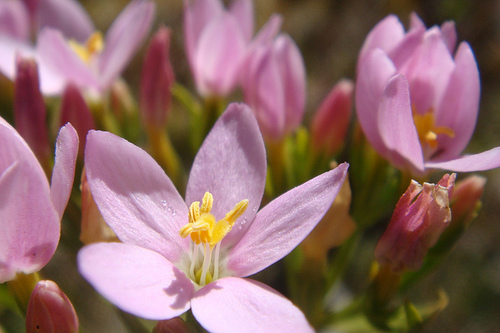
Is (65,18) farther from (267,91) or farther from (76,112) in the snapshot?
(267,91)

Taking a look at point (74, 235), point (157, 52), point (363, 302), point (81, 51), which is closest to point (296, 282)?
point (363, 302)

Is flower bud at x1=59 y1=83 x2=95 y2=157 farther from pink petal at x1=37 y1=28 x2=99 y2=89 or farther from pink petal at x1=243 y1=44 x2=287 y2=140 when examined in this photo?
pink petal at x1=243 y1=44 x2=287 y2=140

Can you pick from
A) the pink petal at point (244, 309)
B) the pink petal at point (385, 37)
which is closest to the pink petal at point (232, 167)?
the pink petal at point (244, 309)

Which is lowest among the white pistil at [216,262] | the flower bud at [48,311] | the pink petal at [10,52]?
the white pistil at [216,262]

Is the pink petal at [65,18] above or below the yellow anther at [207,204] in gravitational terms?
above

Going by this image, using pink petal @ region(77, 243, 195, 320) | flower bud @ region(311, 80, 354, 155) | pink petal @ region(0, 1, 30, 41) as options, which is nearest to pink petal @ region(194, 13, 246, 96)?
flower bud @ region(311, 80, 354, 155)

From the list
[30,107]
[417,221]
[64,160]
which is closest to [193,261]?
[64,160]

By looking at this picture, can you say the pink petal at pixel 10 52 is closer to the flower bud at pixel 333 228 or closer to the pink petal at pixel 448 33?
the flower bud at pixel 333 228

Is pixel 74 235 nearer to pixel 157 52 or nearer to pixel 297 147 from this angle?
pixel 157 52
